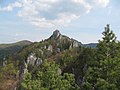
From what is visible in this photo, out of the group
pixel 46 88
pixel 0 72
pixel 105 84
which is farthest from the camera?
pixel 0 72

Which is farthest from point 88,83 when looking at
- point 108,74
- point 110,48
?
point 110,48

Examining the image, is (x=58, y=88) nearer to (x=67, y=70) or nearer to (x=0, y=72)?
(x=67, y=70)

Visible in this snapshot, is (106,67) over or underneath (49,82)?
over

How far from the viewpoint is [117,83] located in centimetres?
3300

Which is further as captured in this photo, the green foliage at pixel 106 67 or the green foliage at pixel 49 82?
the green foliage at pixel 49 82

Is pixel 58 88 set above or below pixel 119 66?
below

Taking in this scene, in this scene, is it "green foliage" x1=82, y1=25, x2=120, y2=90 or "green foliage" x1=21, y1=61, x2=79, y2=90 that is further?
"green foliage" x1=21, y1=61, x2=79, y2=90

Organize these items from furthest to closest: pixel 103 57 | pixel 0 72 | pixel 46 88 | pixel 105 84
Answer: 1. pixel 0 72
2. pixel 46 88
3. pixel 103 57
4. pixel 105 84

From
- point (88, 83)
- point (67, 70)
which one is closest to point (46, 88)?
point (88, 83)

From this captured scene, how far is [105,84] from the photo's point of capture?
1264 inches

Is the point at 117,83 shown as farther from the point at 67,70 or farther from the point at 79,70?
the point at 67,70

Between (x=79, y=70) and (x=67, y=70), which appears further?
(x=67, y=70)

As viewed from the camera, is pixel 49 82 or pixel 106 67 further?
pixel 49 82

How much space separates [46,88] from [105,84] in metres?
9.08
